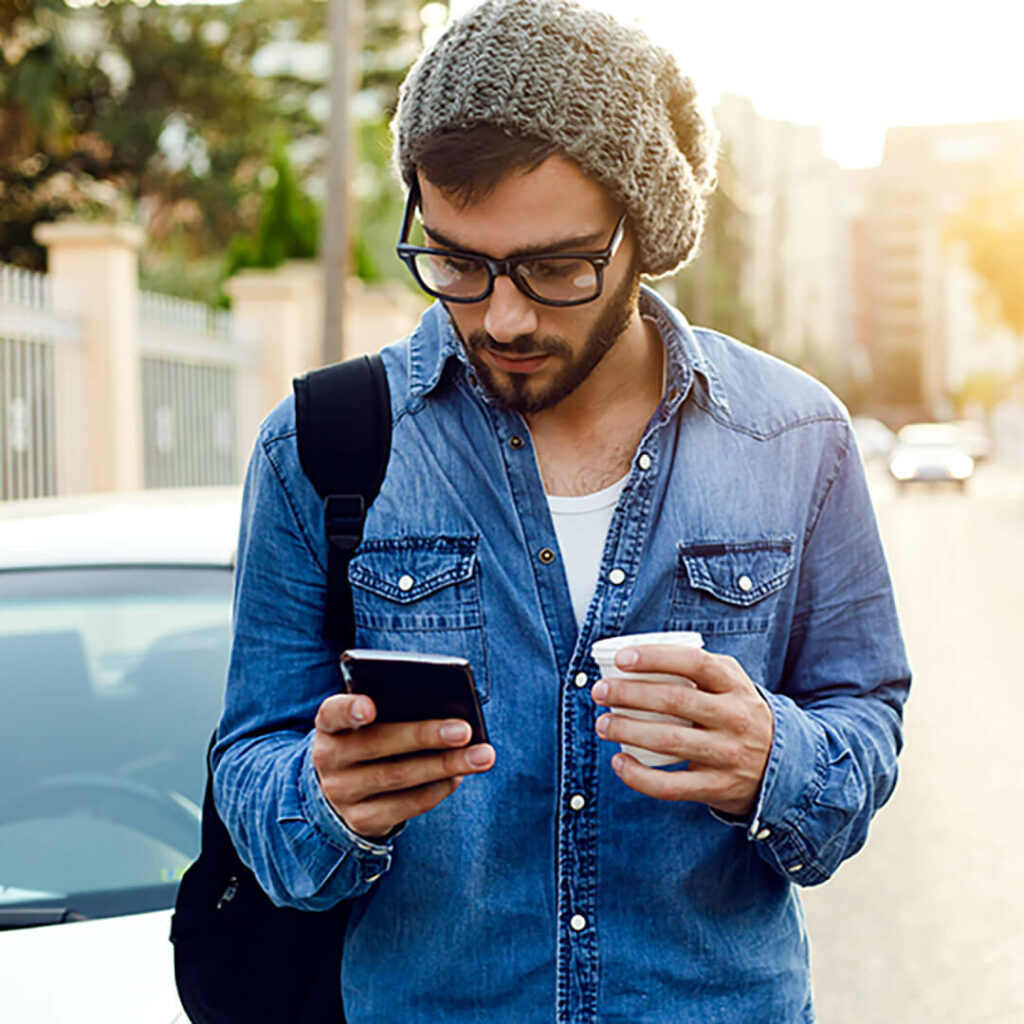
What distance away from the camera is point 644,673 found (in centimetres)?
140

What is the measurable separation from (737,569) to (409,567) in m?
0.37

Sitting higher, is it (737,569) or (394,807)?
(737,569)

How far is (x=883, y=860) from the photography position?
211 inches

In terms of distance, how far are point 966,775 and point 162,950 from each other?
16.7 ft

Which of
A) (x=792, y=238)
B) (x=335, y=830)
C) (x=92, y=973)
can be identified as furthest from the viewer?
(x=792, y=238)

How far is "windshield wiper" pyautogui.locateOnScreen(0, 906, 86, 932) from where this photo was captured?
7.23ft

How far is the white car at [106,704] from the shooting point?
2.39 metres

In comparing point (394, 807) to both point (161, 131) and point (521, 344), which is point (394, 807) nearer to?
point (521, 344)

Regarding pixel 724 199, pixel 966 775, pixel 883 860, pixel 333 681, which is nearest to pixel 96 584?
pixel 333 681

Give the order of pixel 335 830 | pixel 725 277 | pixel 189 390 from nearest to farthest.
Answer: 1. pixel 335 830
2. pixel 189 390
3. pixel 725 277

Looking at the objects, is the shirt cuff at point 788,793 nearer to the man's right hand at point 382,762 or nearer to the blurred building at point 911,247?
the man's right hand at point 382,762

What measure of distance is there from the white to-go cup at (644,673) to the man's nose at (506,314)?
0.41 m

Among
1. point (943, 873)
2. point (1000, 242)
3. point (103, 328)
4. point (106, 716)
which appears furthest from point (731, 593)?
point (1000, 242)

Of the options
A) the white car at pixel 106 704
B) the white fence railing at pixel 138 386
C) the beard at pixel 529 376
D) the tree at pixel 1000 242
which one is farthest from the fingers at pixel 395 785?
the tree at pixel 1000 242
